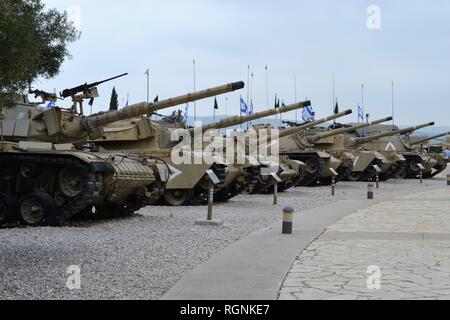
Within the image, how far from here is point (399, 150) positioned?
136ft

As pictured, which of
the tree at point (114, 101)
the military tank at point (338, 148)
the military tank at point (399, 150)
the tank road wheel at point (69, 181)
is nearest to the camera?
the tank road wheel at point (69, 181)

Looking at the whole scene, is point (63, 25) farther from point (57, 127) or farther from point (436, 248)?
point (436, 248)

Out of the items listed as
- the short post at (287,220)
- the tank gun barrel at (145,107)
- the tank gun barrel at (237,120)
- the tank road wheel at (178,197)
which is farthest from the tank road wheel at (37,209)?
the tank gun barrel at (237,120)

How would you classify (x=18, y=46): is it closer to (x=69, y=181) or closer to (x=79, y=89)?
(x=69, y=181)

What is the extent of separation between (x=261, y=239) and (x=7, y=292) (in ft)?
17.3

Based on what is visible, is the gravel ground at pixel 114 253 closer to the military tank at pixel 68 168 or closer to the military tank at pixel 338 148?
the military tank at pixel 68 168

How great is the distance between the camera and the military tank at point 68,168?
12.9 metres

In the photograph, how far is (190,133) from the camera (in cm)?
2019

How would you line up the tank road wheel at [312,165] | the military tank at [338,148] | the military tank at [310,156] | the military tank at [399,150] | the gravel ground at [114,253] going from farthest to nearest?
the military tank at [399,150] < the military tank at [338,148] < the tank road wheel at [312,165] < the military tank at [310,156] < the gravel ground at [114,253]

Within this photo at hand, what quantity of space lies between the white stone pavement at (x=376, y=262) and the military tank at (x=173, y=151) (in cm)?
496

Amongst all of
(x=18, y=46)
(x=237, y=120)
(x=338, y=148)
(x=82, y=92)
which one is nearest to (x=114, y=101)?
(x=338, y=148)

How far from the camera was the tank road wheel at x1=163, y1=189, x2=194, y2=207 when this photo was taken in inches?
732

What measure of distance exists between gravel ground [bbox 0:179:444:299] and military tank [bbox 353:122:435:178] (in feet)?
77.2
